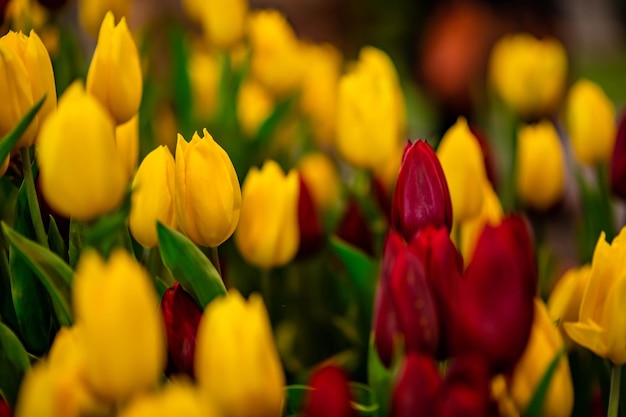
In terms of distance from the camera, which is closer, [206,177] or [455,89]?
[206,177]

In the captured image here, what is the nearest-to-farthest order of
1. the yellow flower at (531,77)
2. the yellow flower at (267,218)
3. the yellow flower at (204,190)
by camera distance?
the yellow flower at (204,190), the yellow flower at (267,218), the yellow flower at (531,77)

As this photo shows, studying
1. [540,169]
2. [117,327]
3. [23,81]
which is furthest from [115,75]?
[540,169]

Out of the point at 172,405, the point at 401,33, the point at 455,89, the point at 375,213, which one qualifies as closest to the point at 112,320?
the point at 172,405

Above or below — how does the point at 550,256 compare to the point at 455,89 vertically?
above

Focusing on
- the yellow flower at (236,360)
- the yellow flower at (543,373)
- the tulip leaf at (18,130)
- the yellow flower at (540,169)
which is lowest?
the yellow flower at (540,169)

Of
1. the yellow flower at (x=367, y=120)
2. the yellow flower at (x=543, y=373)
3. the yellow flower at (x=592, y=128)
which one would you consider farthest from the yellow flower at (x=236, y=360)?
the yellow flower at (x=592, y=128)

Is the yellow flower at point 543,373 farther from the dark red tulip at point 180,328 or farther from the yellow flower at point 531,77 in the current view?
the yellow flower at point 531,77

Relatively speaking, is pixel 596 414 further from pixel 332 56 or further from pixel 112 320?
pixel 332 56
